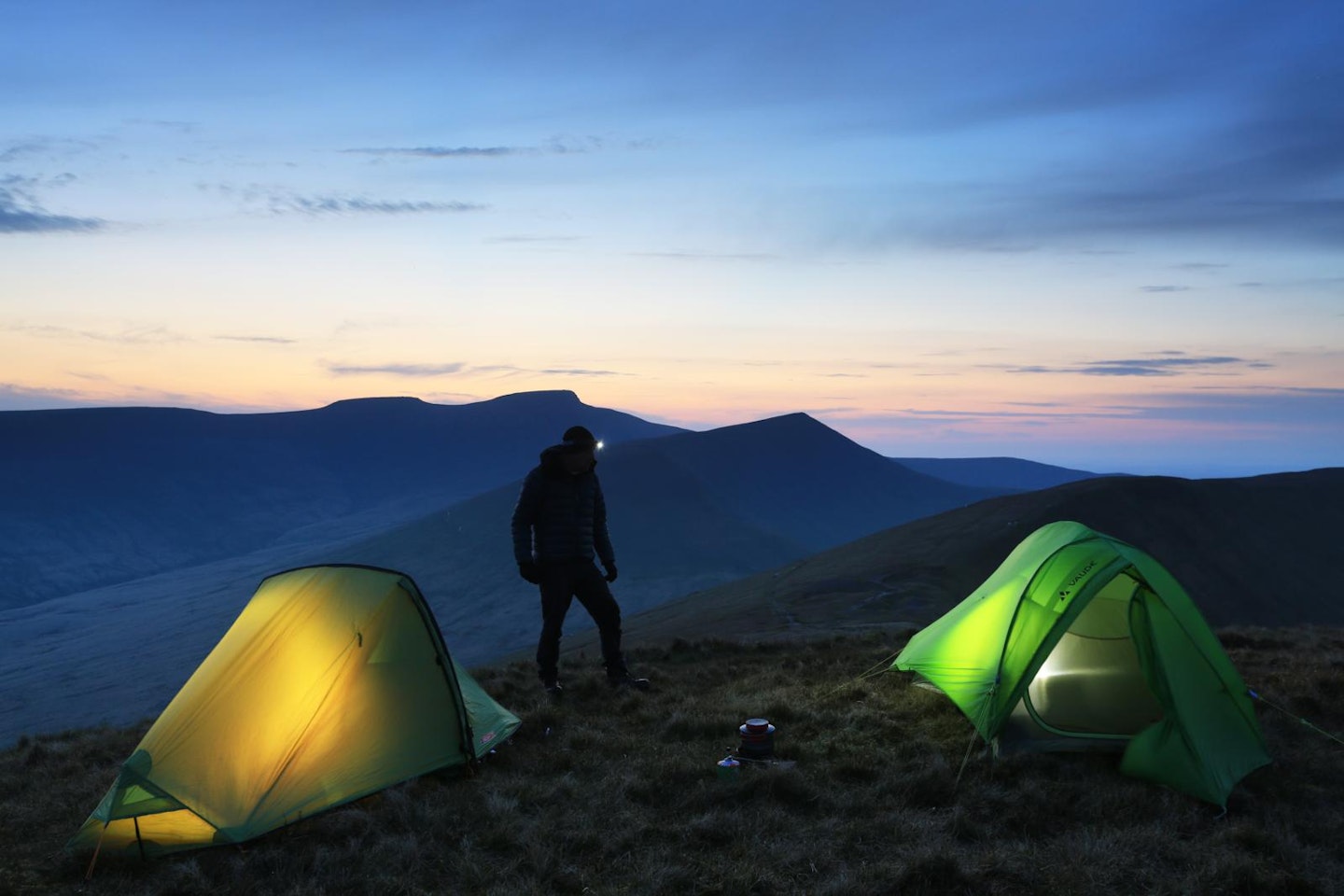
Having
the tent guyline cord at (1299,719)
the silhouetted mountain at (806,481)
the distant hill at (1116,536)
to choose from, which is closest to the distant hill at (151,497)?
the silhouetted mountain at (806,481)

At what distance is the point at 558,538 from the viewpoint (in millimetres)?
10398

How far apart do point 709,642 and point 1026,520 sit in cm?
3588

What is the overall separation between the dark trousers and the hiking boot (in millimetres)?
270

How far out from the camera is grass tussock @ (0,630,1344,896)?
5.75 metres

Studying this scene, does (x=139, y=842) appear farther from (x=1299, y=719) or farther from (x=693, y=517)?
(x=693, y=517)

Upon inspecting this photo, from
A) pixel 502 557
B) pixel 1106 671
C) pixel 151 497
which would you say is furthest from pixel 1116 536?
pixel 151 497

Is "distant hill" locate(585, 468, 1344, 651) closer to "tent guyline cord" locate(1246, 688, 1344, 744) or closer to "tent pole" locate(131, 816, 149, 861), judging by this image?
"tent guyline cord" locate(1246, 688, 1344, 744)

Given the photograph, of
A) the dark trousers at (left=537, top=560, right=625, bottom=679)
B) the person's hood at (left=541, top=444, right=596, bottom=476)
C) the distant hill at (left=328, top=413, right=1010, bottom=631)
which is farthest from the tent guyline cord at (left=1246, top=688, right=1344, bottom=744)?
the distant hill at (left=328, top=413, right=1010, bottom=631)

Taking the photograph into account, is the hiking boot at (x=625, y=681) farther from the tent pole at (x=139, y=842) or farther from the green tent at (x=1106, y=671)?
the tent pole at (x=139, y=842)

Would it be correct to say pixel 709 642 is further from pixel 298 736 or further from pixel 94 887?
pixel 94 887

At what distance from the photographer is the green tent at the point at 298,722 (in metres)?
6.50

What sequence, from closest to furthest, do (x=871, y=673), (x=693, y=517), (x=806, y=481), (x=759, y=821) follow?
(x=759, y=821) < (x=871, y=673) < (x=693, y=517) < (x=806, y=481)

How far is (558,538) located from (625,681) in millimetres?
2132

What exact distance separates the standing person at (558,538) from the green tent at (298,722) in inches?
83.1
